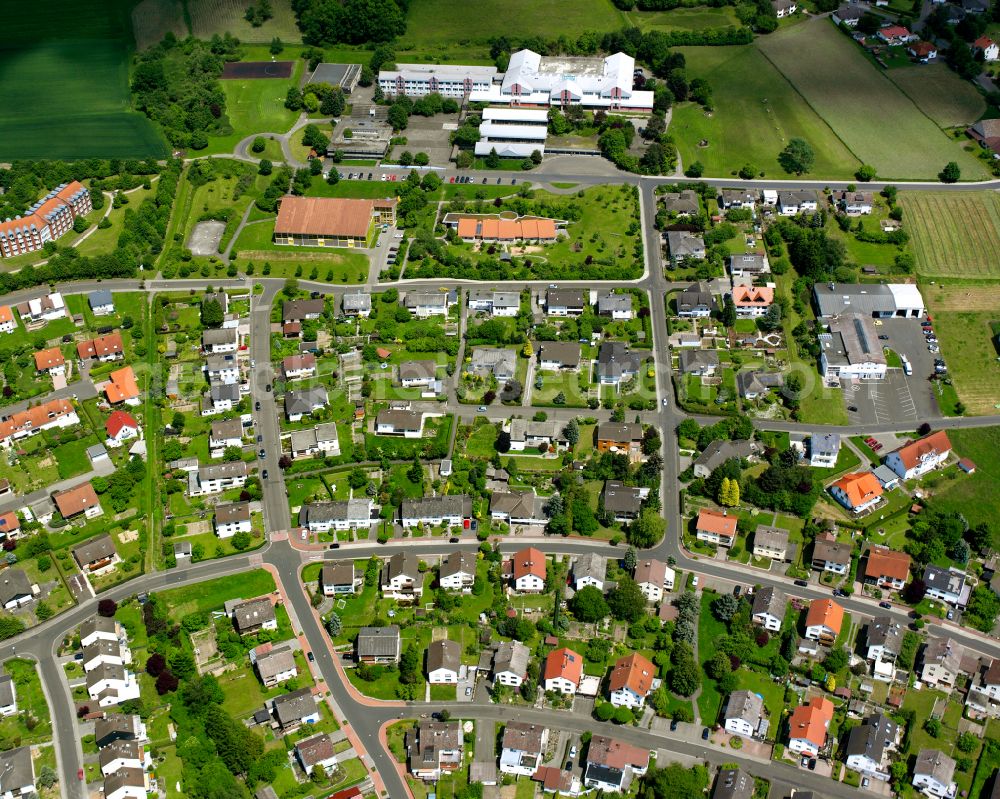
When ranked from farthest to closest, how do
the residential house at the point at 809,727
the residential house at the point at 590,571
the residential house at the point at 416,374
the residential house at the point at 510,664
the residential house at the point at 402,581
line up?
the residential house at the point at 416,374
the residential house at the point at 402,581
the residential house at the point at 590,571
the residential house at the point at 510,664
the residential house at the point at 809,727

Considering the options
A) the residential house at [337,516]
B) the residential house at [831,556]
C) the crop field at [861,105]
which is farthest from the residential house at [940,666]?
the crop field at [861,105]

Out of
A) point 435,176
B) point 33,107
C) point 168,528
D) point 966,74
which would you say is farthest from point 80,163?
point 966,74

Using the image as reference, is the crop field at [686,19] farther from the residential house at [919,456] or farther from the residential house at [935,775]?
the residential house at [935,775]

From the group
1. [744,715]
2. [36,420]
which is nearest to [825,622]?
[744,715]

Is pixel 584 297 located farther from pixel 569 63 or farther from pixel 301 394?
pixel 569 63

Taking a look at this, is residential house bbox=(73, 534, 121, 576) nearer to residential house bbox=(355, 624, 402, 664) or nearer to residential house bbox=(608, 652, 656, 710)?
residential house bbox=(355, 624, 402, 664)

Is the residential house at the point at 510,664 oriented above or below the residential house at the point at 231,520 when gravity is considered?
below

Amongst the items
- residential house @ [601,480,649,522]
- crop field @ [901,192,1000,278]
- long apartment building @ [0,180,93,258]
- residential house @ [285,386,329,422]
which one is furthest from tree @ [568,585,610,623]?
long apartment building @ [0,180,93,258]

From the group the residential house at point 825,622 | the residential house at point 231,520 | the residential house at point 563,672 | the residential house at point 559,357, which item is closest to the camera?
the residential house at point 563,672
